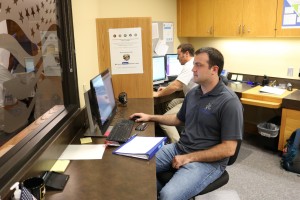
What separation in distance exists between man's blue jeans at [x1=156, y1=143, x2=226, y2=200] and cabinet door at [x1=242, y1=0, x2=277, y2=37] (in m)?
2.20

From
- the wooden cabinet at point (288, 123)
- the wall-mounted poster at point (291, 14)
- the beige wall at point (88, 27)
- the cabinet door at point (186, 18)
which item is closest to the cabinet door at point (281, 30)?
the wall-mounted poster at point (291, 14)

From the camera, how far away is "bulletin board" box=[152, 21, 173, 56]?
4.18 metres

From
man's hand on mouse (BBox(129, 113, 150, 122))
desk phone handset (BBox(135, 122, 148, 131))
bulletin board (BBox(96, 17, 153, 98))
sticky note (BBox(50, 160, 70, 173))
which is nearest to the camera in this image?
sticky note (BBox(50, 160, 70, 173))

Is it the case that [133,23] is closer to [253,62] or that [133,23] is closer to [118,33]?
[118,33]

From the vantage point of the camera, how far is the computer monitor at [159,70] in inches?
151

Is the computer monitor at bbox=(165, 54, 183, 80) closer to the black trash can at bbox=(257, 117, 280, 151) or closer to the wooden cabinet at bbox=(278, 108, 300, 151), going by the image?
the black trash can at bbox=(257, 117, 280, 151)

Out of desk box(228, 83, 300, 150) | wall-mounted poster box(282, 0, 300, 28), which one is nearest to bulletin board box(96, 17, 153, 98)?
desk box(228, 83, 300, 150)

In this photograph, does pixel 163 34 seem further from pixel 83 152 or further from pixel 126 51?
pixel 83 152

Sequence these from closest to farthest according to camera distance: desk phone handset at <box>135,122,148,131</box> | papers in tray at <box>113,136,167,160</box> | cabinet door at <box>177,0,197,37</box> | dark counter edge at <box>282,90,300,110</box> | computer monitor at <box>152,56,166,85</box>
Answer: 1. papers in tray at <box>113,136,167,160</box>
2. desk phone handset at <box>135,122,148,131</box>
3. dark counter edge at <box>282,90,300,110</box>
4. computer monitor at <box>152,56,166,85</box>
5. cabinet door at <box>177,0,197,37</box>

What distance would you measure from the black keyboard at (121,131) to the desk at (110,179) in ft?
0.39

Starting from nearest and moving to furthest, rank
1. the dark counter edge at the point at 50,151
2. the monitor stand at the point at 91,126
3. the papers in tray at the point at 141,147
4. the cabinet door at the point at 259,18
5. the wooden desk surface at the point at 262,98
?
the dark counter edge at the point at 50,151
the papers in tray at the point at 141,147
the monitor stand at the point at 91,126
the wooden desk surface at the point at 262,98
the cabinet door at the point at 259,18

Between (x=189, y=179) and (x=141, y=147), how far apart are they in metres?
0.36

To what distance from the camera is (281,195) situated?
263 centimetres

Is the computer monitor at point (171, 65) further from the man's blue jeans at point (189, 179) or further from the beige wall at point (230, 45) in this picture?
the man's blue jeans at point (189, 179)
